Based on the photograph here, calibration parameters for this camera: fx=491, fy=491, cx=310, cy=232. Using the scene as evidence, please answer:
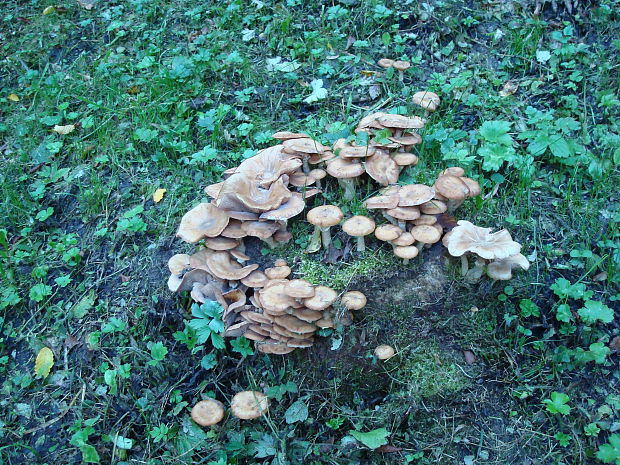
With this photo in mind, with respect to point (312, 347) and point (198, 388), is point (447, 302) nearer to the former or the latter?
point (312, 347)

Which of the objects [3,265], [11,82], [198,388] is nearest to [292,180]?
[198,388]

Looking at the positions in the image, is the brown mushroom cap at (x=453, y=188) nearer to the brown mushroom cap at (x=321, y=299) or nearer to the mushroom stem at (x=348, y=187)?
the mushroom stem at (x=348, y=187)

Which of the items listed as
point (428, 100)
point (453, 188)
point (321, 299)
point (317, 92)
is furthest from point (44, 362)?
point (428, 100)

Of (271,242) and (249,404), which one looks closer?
(249,404)

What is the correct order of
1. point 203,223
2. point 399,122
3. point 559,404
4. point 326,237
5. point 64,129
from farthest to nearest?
point 64,129 → point 399,122 → point 326,237 → point 203,223 → point 559,404

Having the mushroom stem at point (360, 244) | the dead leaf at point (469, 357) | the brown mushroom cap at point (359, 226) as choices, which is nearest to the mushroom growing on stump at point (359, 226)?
the brown mushroom cap at point (359, 226)

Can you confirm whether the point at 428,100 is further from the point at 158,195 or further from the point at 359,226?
the point at 158,195
